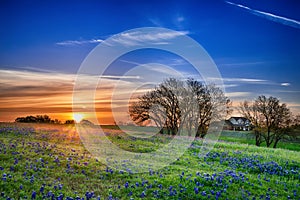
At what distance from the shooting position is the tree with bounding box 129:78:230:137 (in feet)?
126

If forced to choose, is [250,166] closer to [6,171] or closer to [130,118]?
[6,171]

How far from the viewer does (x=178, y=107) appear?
38.4 metres

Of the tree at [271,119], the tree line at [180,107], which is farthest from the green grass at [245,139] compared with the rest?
the tree line at [180,107]

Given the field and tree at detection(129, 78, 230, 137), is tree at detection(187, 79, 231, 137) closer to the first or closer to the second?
tree at detection(129, 78, 230, 137)

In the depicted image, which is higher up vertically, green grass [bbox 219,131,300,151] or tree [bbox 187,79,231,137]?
tree [bbox 187,79,231,137]

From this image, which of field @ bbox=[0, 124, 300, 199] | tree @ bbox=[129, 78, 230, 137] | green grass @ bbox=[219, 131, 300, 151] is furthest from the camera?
green grass @ bbox=[219, 131, 300, 151]

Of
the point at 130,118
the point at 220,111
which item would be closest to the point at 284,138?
the point at 220,111

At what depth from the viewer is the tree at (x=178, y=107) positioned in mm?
38406

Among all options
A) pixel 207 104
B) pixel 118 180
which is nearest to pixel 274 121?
pixel 207 104

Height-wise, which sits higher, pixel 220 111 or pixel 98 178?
pixel 220 111

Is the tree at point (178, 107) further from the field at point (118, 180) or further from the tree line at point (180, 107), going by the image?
the field at point (118, 180)

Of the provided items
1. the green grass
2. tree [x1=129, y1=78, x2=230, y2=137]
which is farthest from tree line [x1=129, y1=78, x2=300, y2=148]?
the green grass

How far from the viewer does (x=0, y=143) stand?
52.3 ft

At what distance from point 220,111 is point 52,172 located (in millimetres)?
32997
